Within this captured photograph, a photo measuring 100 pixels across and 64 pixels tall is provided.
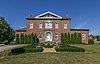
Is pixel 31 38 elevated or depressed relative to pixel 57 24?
depressed

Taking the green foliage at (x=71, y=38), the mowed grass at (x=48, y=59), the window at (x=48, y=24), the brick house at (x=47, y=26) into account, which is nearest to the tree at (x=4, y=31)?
A: the brick house at (x=47, y=26)

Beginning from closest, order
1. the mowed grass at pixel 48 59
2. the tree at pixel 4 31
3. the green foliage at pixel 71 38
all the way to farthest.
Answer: the mowed grass at pixel 48 59 → the tree at pixel 4 31 → the green foliage at pixel 71 38

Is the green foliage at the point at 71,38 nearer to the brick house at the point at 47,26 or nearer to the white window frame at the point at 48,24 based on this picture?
the brick house at the point at 47,26

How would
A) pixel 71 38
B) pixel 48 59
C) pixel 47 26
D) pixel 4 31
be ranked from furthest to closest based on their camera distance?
1. pixel 47 26
2. pixel 71 38
3. pixel 4 31
4. pixel 48 59

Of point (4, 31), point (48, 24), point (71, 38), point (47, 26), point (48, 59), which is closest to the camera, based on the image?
point (48, 59)

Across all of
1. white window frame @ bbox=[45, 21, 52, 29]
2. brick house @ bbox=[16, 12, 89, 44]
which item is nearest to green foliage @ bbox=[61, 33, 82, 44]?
brick house @ bbox=[16, 12, 89, 44]

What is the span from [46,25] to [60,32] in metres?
4.78

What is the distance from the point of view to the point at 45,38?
45.4 metres

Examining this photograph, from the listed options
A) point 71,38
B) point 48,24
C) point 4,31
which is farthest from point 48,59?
point 48,24

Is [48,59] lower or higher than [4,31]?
lower

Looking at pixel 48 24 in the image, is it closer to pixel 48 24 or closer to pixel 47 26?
pixel 48 24

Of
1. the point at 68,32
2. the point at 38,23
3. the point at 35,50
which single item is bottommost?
the point at 35,50

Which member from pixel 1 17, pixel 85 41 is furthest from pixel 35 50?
pixel 85 41

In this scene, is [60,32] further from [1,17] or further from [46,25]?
[1,17]
